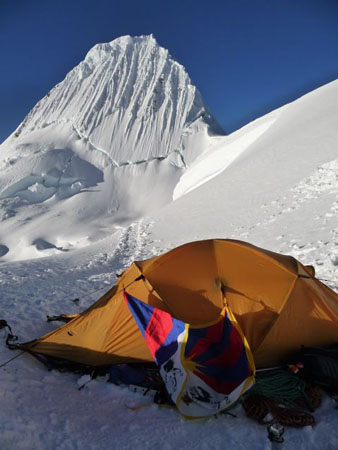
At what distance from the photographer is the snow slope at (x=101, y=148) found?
45.1m

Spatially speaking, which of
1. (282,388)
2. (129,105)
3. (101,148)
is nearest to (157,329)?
(282,388)

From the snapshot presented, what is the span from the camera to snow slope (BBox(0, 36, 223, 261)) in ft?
148

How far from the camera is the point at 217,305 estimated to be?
446cm

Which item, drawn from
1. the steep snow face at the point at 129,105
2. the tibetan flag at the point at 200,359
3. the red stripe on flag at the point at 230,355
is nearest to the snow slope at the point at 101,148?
the steep snow face at the point at 129,105

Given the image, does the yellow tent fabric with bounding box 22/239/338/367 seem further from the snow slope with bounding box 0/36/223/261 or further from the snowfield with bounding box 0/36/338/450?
the snow slope with bounding box 0/36/223/261

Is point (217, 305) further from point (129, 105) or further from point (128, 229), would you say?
point (129, 105)

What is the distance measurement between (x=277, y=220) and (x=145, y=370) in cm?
891

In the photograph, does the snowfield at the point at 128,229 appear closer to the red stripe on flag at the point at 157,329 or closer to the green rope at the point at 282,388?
the green rope at the point at 282,388

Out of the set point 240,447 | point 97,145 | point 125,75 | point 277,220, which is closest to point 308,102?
point 277,220

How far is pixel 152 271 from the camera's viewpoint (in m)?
4.85

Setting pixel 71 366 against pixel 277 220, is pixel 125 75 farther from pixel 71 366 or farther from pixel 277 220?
pixel 71 366

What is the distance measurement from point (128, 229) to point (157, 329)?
14.9 meters

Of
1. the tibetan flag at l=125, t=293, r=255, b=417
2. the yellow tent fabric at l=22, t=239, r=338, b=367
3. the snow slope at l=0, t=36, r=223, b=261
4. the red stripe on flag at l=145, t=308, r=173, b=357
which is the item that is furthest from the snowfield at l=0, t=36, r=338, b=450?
the red stripe on flag at l=145, t=308, r=173, b=357

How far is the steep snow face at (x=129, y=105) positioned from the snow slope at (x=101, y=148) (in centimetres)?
20
